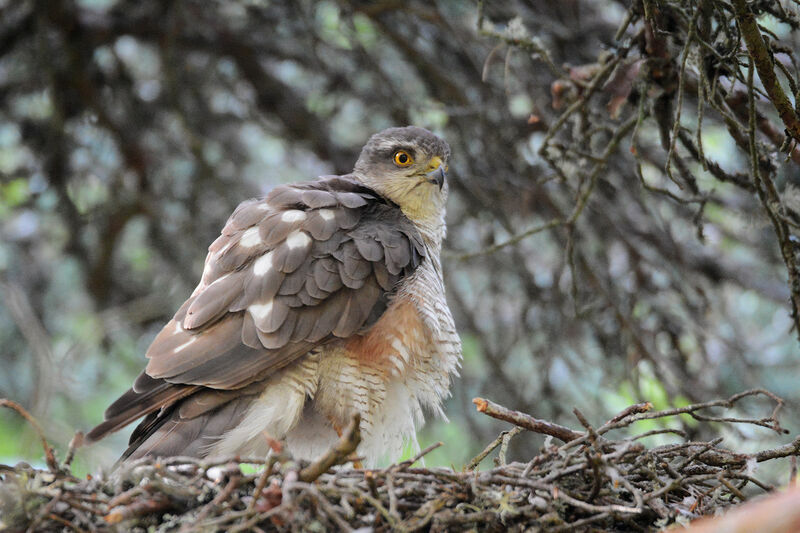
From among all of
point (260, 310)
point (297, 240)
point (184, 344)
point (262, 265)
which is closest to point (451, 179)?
point (297, 240)

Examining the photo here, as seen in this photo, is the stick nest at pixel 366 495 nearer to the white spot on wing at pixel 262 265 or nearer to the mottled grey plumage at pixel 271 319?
the mottled grey plumage at pixel 271 319

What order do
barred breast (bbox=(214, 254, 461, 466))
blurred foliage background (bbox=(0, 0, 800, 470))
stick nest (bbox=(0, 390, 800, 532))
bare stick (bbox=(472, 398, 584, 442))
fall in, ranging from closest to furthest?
stick nest (bbox=(0, 390, 800, 532)) → bare stick (bbox=(472, 398, 584, 442)) → barred breast (bbox=(214, 254, 461, 466)) → blurred foliage background (bbox=(0, 0, 800, 470))

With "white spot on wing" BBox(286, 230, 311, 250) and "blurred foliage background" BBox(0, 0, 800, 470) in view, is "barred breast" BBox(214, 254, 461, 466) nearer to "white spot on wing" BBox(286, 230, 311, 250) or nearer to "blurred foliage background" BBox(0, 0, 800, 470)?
"white spot on wing" BBox(286, 230, 311, 250)

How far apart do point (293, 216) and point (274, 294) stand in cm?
41

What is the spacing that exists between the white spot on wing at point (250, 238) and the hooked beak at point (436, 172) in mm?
1027

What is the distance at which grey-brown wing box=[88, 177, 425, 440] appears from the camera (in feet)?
9.34

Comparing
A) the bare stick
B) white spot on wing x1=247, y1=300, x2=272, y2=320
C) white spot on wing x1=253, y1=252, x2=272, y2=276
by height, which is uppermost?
white spot on wing x1=253, y1=252, x2=272, y2=276

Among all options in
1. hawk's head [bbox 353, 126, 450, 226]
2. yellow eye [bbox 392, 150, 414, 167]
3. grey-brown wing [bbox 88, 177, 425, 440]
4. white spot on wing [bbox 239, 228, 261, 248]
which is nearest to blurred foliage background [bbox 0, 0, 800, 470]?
hawk's head [bbox 353, 126, 450, 226]

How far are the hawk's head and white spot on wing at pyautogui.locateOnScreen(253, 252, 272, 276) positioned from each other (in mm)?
1038

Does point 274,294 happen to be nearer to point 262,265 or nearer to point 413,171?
point 262,265

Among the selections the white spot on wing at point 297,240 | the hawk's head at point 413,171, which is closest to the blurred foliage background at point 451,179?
the hawk's head at point 413,171

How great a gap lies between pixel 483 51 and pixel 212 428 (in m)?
2.87

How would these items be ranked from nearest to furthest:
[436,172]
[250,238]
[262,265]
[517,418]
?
[517,418] → [262,265] → [250,238] → [436,172]

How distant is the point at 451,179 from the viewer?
15.5ft
